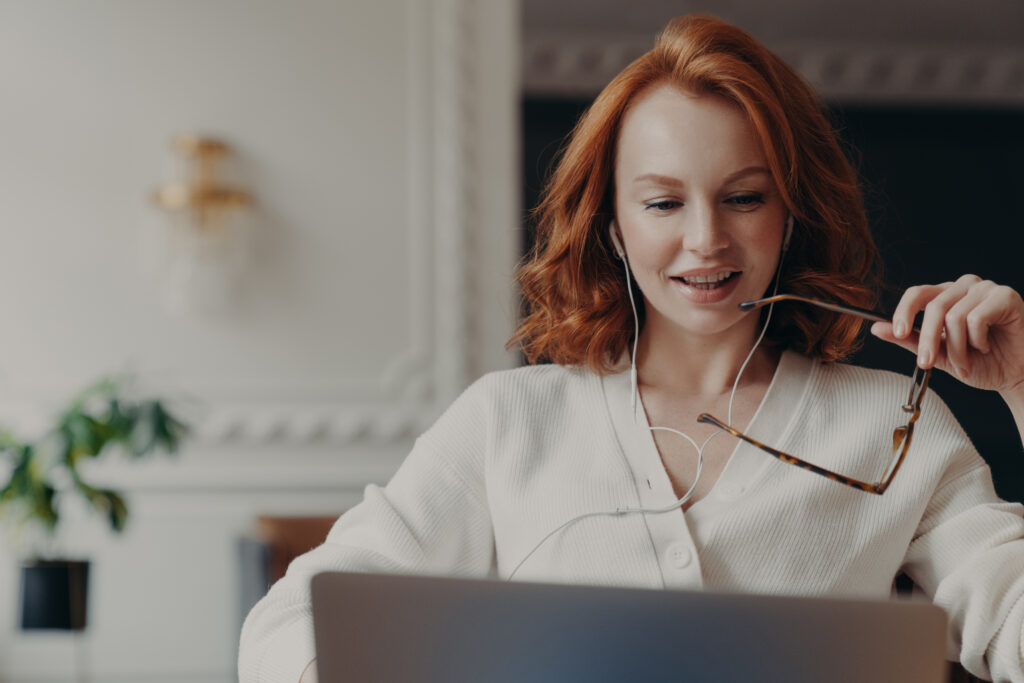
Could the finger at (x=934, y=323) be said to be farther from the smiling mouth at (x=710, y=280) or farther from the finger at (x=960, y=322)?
the smiling mouth at (x=710, y=280)

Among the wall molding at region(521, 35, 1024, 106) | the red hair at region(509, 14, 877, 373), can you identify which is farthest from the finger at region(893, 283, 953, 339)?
the wall molding at region(521, 35, 1024, 106)

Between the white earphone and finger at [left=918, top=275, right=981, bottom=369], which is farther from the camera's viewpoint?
the white earphone

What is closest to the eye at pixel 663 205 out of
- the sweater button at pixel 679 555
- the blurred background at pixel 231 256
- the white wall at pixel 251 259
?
the sweater button at pixel 679 555

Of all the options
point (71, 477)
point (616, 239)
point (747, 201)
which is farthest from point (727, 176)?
point (71, 477)

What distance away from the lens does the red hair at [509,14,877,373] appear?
1.09 m

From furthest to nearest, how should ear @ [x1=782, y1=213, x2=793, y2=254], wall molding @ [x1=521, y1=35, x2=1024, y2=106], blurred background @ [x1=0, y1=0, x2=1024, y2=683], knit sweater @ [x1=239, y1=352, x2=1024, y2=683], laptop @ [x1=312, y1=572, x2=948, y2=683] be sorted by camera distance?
1. wall molding @ [x1=521, y1=35, x2=1024, y2=106]
2. blurred background @ [x1=0, y1=0, x2=1024, y2=683]
3. ear @ [x1=782, y1=213, x2=793, y2=254]
4. knit sweater @ [x1=239, y1=352, x2=1024, y2=683]
5. laptop @ [x1=312, y1=572, x2=948, y2=683]

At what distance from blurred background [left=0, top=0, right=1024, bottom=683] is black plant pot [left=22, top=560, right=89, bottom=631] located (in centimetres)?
20

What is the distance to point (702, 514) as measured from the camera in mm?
1081

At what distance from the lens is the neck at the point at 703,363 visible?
1209mm

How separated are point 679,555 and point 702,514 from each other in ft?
0.18

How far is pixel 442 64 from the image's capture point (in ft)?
10.2

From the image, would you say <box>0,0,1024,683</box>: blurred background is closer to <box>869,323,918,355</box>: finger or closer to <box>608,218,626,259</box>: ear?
<box>608,218,626,259</box>: ear

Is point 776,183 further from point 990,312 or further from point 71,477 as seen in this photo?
point 71,477

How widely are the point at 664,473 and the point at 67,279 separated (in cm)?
232
